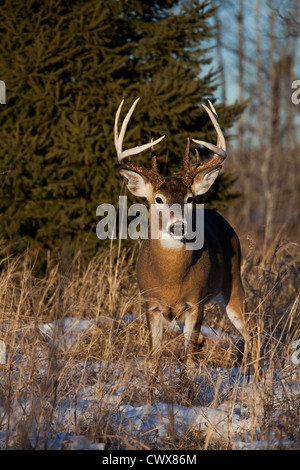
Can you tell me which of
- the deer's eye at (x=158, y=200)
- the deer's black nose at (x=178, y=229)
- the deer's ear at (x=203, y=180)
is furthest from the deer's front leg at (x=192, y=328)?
the deer's ear at (x=203, y=180)

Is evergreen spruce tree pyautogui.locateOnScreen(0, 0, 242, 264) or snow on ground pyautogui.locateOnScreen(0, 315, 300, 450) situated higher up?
evergreen spruce tree pyautogui.locateOnScreen(0, 0, 242, 264)

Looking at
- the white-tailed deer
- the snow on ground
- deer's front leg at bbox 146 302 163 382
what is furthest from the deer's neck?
the snow on ground

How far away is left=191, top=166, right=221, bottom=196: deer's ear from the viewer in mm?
4680

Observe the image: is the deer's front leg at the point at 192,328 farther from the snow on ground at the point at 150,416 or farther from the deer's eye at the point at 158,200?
the deer's eye at the point at 158,200

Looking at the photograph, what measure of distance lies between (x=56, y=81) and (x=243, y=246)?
199 inches

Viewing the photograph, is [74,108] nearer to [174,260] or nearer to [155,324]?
[174,260]

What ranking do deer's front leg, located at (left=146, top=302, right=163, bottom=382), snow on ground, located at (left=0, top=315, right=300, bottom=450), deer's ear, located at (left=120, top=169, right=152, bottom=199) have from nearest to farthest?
snow on ground, located at (left=0, top=315, right=300, bottom=450)
deer's front leg, located at (left=146, top=302, right=163, bottom=382)
deer's ear, located at (left=120, top=169, right=152, bottom=199)

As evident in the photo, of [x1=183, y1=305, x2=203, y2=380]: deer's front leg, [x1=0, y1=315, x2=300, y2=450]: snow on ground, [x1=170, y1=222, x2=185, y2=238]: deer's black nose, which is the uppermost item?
[x1=170, y1=222, x2=185, y2=238]: deer's black nose

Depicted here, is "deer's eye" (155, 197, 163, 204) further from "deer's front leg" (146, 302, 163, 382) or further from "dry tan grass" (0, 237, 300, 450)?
"dry tan grass" (0, 237, 300, 450)

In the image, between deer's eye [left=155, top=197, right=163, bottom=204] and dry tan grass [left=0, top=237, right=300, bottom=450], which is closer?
dry tan grass [left=0, top=237, right=300, bottom=450]

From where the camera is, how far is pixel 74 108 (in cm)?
675

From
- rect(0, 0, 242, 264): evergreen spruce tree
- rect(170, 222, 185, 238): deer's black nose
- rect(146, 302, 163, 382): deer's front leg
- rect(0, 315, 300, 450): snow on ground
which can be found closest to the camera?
rect(0, 315, 300, 450): snow on ground

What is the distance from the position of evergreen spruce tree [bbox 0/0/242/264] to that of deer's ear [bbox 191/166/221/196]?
205 cm
